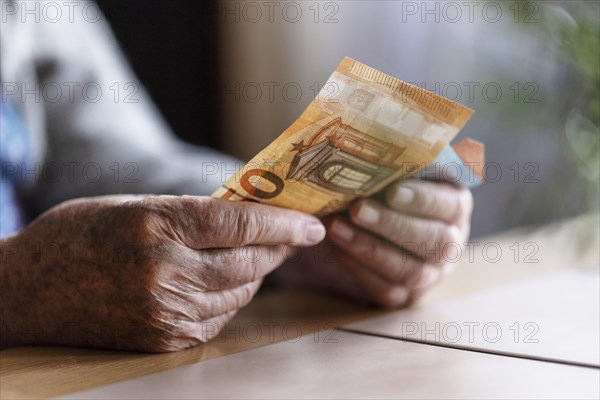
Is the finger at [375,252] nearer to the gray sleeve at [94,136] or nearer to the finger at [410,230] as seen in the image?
the finger at [410,230]

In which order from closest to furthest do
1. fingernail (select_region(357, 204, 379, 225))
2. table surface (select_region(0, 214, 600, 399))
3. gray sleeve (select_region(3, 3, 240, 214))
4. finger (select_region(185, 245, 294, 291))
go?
table surface (select_region(0, 214, 600, 399))
finger (select_region(185, 245, 294, 291))
fingernail (select_region(357, 204, 379, 225))
gray sleeve (select_region(3, 3, 240, 214))

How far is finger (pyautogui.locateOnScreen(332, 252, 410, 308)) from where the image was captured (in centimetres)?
98

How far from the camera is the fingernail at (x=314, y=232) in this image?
32.7 inches

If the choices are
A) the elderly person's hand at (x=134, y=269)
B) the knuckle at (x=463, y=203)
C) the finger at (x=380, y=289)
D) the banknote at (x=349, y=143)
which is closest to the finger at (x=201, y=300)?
the elderly person's hand at (x=134, y=269)

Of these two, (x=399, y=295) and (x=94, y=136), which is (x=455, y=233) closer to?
(x=399, y=295)

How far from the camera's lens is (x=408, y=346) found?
745mm

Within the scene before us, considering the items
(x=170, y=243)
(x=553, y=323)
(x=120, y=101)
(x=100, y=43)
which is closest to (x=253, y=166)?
(x=170, y=243)

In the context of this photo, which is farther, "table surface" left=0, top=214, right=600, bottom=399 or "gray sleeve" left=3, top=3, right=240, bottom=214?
"gray sleeve" left=3, top=3, right=240, bottom=214

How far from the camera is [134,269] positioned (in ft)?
2.30

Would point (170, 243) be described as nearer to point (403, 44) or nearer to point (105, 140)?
point (105, 140)

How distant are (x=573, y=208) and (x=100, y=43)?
3.22 ft

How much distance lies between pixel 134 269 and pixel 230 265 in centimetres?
11

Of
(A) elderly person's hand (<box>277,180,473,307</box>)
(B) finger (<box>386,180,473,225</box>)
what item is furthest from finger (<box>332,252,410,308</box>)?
(B) finger (<box>386,180,473,225</box>)

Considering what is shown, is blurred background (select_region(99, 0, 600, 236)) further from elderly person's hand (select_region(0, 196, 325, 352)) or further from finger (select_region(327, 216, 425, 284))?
elderly person's hand (select_region(0, 196, 325, 352))
